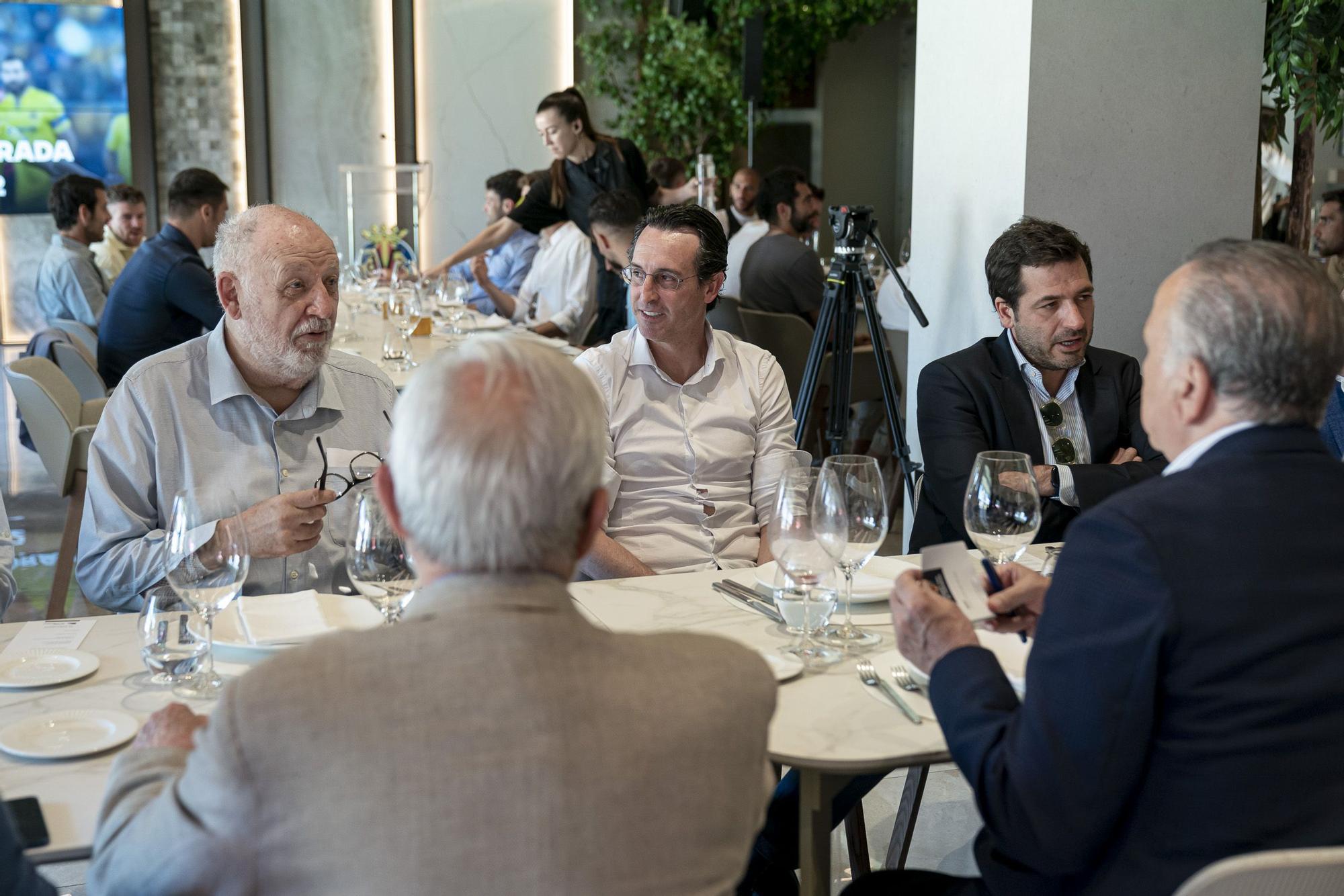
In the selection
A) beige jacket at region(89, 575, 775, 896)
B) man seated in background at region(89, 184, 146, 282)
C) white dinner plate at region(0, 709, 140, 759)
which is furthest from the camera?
man seated in background at region(89, 184, 146, 282)

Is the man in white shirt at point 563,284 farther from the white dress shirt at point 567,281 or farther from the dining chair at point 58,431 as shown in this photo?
the dining chair at point 58,431

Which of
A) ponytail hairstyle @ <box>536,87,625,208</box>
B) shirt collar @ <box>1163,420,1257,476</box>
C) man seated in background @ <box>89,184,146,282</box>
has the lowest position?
shirt collar @ <box>1163,420,1257,476</box>

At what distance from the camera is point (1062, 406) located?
119 inches

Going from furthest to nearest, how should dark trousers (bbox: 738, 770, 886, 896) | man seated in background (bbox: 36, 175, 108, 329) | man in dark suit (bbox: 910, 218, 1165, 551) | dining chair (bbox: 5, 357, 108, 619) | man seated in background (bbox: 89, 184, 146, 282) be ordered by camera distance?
man seated in background (bbox: 89, 184, 146, 282)
man seated in background (bbox: 36, 175, 108, 329)
dining chair (bbox: 5, 357, 108, 619)
man in dark suit (bbox: 910, 218, 1165, 551)
dark trousers (bbox: 738, 770, 886, 896)

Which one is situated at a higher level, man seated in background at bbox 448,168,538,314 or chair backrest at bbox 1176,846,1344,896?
man seated in background at bbox 448,168,538,314

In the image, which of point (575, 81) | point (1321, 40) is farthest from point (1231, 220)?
point (575, 81)

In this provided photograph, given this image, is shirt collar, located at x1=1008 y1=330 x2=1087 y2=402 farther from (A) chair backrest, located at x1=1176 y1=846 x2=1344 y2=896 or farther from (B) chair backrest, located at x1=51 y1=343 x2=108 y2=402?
(B) chair backrest, located at x1=51 y1=343 x2=108 y2=402

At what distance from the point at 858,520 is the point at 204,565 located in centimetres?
92

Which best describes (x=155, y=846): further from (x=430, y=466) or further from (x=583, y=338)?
(x=583, y=338)

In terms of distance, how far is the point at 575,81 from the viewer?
1052cm

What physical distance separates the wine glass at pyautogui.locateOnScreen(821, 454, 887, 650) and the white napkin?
2.51 ft

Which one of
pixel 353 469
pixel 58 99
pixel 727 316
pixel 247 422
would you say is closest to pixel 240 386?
pixel 247 422

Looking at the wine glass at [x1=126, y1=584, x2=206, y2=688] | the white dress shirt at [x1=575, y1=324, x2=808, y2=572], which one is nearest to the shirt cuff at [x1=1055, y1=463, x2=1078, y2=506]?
the white dress shirt at [x1=575, y1=324, x2=808, y2=572]

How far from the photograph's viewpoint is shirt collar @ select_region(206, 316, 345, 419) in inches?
96.3
